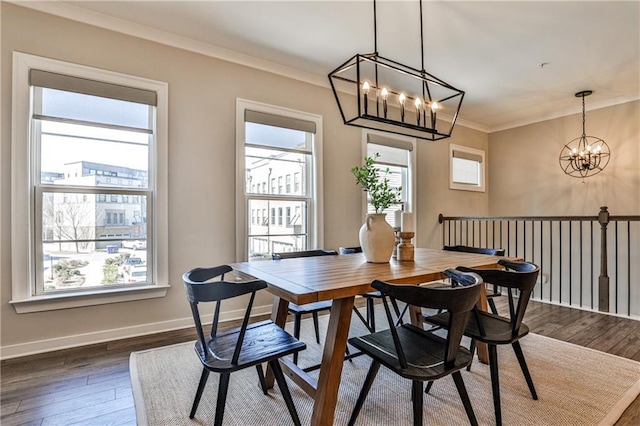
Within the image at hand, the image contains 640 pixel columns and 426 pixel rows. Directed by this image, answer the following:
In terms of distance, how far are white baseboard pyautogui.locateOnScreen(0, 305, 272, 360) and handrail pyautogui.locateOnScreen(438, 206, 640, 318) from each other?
13.0ft

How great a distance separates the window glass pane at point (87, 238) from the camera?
8.56 feet

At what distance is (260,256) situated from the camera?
356cm

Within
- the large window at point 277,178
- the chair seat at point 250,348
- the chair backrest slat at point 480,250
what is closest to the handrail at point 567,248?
the chair backrest slat at point 480,250

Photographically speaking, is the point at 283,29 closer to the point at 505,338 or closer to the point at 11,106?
the point at 11,106

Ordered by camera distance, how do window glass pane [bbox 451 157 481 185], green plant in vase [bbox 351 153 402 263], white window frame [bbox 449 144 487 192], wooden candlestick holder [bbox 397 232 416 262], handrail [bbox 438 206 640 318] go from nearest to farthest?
green plant in vase [bbox 351 153 402 263]
wooden candlestick holder [bbox 397 232 416 262]
handrail [bbox 438 206 640 318]
white window frame [bbox 449 144 487 192]
window glass pane [bbox 451 157 481 185]

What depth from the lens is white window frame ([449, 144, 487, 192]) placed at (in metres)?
5.42

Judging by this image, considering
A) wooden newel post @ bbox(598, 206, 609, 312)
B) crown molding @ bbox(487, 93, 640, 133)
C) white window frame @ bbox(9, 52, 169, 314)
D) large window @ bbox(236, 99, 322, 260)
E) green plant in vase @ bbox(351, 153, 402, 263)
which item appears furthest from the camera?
crown molding @ bbox(487, 93, 640, 133)

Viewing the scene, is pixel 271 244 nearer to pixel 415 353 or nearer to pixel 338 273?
pixel 338 273

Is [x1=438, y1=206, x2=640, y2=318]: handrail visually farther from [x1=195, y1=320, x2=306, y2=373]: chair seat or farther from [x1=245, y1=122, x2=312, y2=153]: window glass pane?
[x1=195, y1=320, x2=306, y2=373]: chair seat

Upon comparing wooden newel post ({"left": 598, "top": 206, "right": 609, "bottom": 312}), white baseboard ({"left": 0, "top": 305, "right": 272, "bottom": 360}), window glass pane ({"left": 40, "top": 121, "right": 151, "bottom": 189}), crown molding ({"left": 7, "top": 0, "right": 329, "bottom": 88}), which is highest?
crown molding ({"left": 7, "top": 0, "right": 329, "bottom": 88})

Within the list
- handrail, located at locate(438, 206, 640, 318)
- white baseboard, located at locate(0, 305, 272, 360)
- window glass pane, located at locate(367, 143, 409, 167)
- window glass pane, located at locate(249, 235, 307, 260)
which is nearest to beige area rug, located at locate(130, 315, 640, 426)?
white baseboard, located at locate(0, 305, 272, 360)

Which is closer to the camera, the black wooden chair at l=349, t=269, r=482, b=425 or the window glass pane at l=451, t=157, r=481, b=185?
the black wooden chair at l=349, t=269, r=482, b=425

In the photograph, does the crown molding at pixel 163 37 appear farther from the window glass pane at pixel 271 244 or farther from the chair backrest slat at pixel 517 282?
the chair backrest slat at pixel 517 282

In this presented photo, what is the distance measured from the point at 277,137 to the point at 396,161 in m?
1.95
